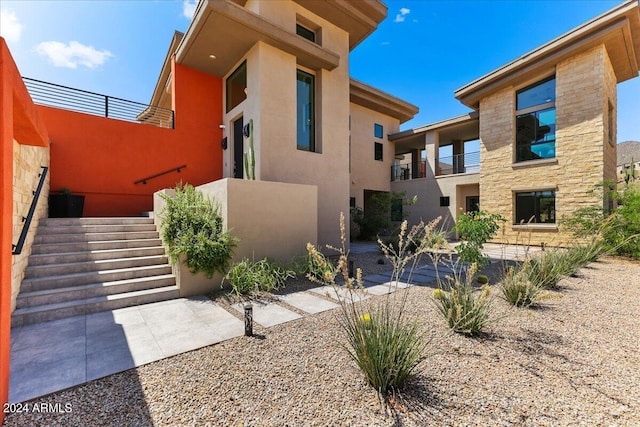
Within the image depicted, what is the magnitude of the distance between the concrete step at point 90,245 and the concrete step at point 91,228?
1.67 feet

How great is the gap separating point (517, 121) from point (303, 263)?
12438 millimetres

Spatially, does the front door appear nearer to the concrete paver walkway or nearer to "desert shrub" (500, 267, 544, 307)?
the concrete paver walkway

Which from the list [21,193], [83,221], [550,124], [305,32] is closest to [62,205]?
[83,221]

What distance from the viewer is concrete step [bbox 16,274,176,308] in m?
4.10

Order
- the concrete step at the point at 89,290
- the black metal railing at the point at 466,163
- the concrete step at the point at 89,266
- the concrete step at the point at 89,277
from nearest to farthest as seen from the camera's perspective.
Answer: the concrete step at the point at 89,290
the concrete step at the point at 89,277
the concrete step at the point at 89,266
the black metal railing at the point at 466,163

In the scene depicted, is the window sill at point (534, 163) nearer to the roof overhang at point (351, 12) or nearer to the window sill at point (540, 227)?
the window sill at point (540, 227)

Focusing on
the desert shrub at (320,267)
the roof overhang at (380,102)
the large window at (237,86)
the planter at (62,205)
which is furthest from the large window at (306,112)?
the planter at (62,205)

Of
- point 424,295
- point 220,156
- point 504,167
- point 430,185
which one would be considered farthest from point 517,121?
point 220,156

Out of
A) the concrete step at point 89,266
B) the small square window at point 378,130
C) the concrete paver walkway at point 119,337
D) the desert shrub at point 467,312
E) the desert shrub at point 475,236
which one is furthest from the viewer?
the small square window at point 378,130

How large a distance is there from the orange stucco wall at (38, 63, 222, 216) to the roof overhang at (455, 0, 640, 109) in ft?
40.6

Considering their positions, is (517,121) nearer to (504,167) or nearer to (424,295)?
(504,167)

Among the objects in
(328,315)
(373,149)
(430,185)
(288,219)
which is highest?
(373,149)

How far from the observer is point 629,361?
2816 mm

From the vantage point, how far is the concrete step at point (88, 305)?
12.6 feet
